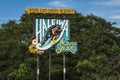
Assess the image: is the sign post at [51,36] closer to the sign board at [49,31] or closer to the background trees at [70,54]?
the sign board at [49,31]

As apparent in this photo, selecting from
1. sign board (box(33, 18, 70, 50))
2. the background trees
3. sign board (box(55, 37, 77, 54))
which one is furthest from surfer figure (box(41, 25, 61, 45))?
the background trees

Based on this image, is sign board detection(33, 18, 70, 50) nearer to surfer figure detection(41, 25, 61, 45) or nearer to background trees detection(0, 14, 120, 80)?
surfer figure detection(41, 25, 61, 45)

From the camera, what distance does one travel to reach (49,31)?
41188 mm

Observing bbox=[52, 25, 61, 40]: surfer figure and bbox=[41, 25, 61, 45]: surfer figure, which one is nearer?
bbox=[41, 25, 61, 45]: surfer figure

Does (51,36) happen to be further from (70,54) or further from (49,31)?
(70,54)

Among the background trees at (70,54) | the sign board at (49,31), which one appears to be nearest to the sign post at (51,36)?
the sign board at (49,31)

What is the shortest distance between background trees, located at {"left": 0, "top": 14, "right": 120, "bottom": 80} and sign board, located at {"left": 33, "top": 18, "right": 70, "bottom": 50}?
13.7ft

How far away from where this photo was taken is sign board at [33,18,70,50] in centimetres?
4041

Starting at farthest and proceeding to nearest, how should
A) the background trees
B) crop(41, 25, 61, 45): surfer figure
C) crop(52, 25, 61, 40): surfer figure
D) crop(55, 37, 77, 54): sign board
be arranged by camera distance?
the background trees
crop(52, 25, 61, 40): surfer figure
crop(41, 25, 61, 45): surfer figure
crop(55, 37, 77, 54): sign board

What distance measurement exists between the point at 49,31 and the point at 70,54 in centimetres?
812

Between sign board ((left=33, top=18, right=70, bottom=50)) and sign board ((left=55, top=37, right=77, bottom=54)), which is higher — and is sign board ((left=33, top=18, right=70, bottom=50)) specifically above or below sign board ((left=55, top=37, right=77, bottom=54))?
above

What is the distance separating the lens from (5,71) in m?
47.8

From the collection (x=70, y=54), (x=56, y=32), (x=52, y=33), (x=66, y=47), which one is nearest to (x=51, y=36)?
(x=52, y=33)

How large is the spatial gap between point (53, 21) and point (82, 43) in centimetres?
875
